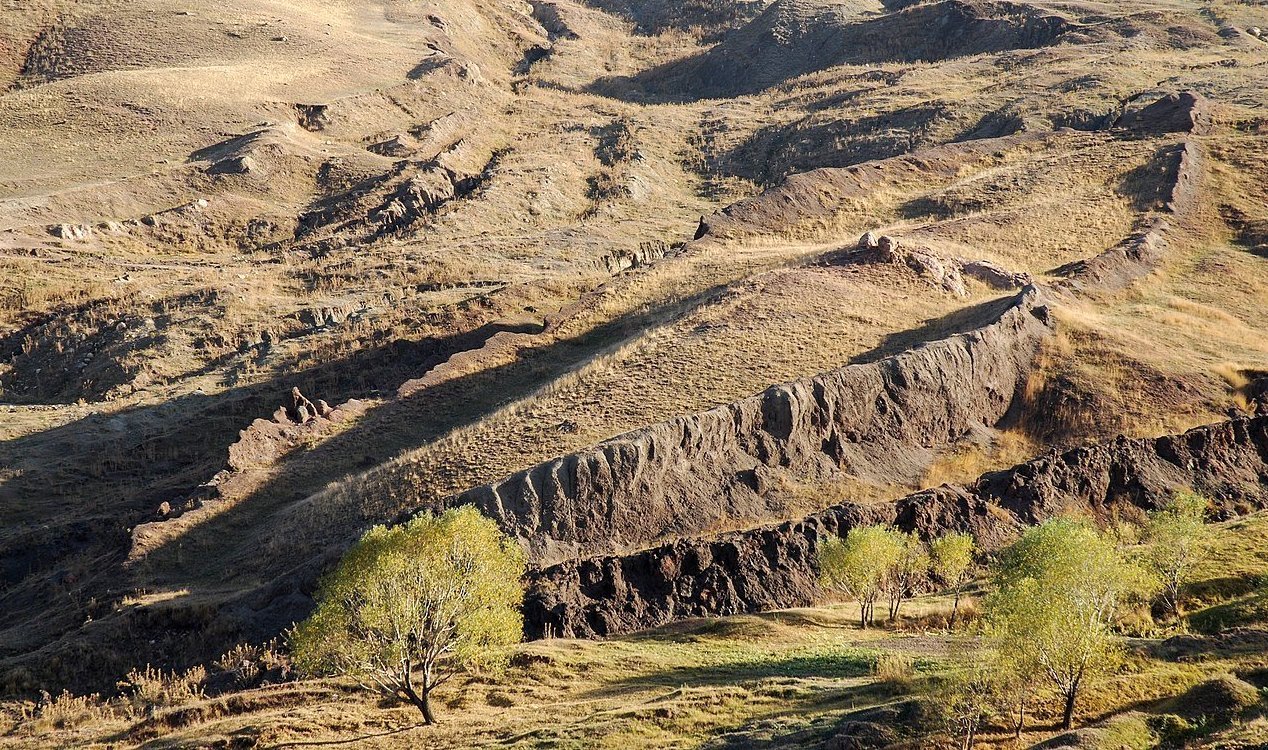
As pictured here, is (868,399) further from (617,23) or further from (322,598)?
(617,23)

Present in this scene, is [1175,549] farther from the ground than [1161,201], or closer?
closer

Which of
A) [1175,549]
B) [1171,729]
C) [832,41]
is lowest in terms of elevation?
[1175,549]

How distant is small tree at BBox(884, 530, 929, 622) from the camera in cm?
2391

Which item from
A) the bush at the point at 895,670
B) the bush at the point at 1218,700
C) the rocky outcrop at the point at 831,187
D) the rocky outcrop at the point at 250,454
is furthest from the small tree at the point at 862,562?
the rocky outcrop at the point at 831,187

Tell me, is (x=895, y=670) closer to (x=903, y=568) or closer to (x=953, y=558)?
(x=953, y=558)

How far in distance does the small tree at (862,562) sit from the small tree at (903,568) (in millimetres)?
349

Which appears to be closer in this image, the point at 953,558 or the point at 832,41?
the point at 953,558

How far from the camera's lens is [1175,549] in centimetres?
2291

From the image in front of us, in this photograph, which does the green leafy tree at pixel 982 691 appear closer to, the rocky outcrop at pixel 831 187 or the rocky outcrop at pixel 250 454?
the rocky outcrop at pixel 250 454

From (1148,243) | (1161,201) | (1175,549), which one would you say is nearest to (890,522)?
(1175,549)

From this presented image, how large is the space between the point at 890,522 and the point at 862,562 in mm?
3592

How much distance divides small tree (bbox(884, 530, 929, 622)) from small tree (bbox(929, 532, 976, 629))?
14.1 inches

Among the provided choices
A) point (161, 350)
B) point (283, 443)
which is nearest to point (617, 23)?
point (161, 350)

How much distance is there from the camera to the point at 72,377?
43062 millimetres
